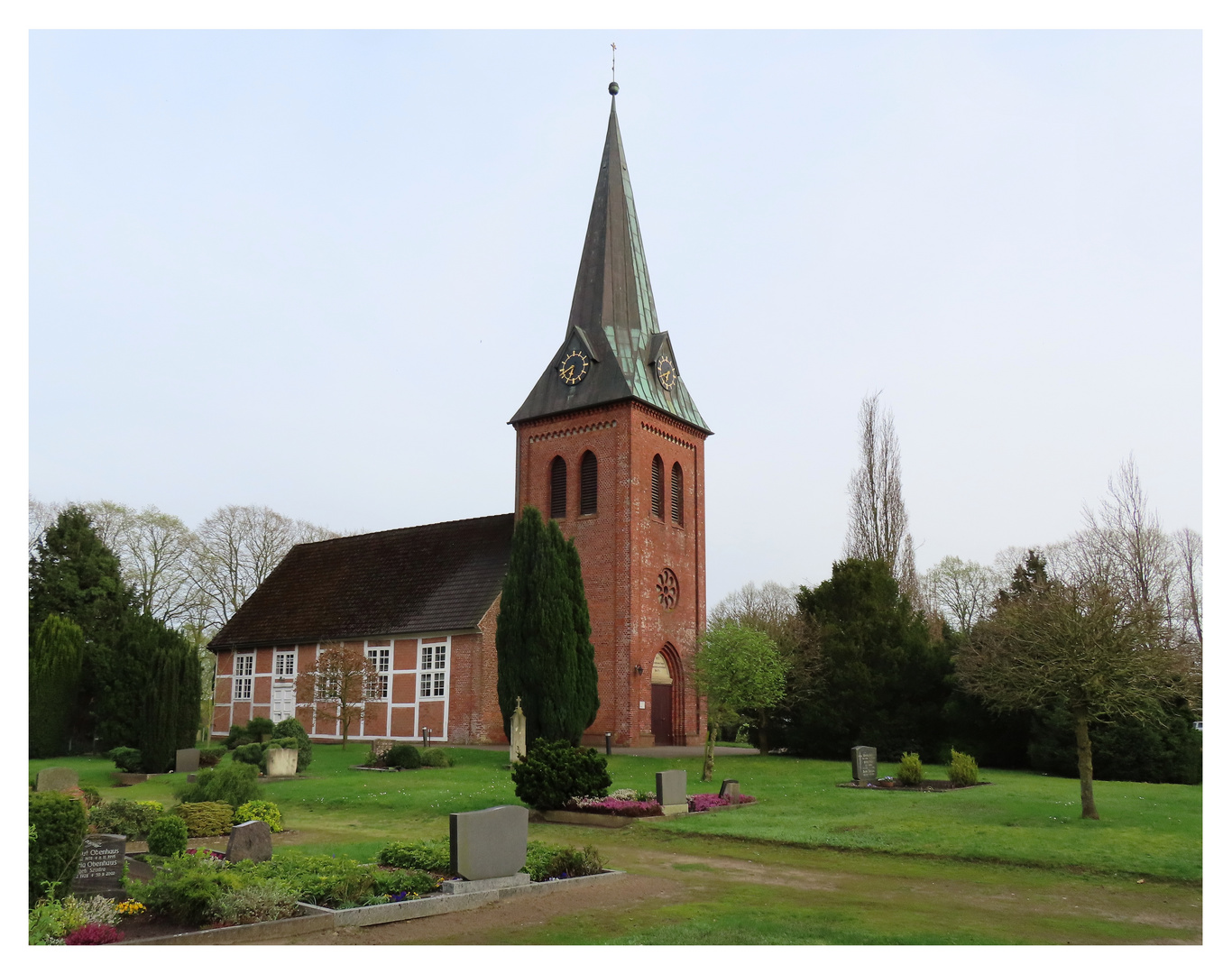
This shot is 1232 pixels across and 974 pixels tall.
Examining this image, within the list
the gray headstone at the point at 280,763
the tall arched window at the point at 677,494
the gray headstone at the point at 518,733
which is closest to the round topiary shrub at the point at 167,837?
the gray headstone at the point at 280,763

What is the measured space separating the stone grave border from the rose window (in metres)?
24.4

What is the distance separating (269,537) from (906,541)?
3507cm

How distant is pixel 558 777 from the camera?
17828 mm

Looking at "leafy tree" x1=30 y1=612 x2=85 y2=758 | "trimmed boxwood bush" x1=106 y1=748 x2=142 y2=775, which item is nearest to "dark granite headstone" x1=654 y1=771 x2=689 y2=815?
"trimmed boxwood bush" x1=106 y1=748 x2=142 y2=775

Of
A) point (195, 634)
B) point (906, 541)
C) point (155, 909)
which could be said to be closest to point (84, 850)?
point (155, 909)

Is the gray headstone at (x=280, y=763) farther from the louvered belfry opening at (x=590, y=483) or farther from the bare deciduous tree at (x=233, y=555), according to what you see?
the bare deciduous tree at (x=233, y=555)

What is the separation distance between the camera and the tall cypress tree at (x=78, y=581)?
39312 mm

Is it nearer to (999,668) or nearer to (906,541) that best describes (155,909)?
(999,668)

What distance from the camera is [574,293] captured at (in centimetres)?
3894

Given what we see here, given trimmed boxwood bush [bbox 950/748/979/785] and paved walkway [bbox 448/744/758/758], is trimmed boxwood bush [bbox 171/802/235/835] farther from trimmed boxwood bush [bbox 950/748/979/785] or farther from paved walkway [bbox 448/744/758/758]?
trimmed boxwood bush [bbox 950/748/979/785]

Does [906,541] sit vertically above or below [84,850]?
above

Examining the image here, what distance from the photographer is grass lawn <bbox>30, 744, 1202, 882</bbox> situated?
13633 millimetres

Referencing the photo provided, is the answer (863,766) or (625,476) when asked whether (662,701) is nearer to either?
(625,476)

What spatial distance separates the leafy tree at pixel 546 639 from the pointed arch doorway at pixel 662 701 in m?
5.58
